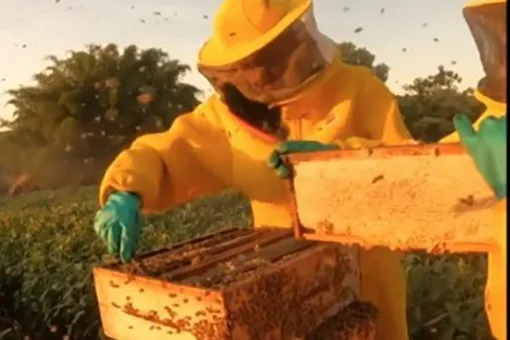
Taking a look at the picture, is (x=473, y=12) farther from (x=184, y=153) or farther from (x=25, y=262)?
(x=25, y=262)

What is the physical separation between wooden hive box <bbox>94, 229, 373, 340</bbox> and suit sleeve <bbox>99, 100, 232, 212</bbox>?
0.48m

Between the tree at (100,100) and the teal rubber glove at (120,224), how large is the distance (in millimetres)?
21232

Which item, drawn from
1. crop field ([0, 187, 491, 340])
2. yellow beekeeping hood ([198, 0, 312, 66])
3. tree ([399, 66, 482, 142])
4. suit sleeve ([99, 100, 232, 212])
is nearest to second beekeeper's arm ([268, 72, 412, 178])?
yellow beekeeping hood ([198, 0, 312, 66])

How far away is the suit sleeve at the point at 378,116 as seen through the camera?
235 cm

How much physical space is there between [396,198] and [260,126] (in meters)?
0.91

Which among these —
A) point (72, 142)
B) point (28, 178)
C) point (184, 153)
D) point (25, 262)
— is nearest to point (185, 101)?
point (72, 142)

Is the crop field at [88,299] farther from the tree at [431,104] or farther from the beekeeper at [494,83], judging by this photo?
the tree at [431,104]

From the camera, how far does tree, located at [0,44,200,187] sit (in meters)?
23.9

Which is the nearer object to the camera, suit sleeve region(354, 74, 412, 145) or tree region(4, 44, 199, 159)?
suit sleeve region(354, 74, 412, 145)

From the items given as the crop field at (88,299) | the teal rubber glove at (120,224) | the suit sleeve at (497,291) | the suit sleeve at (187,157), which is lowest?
the crop field at (88,299)

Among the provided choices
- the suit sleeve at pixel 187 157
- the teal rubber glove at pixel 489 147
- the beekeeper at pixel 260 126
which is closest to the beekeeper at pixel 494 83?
the teal rubber glove at pixel 489 147

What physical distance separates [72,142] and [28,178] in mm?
1984

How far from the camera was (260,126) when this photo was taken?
2461 millimetres

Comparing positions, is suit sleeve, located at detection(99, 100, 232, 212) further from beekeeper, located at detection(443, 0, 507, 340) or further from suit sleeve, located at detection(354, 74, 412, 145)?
beekeeper, located at detection(443, 0, 507, 340)
